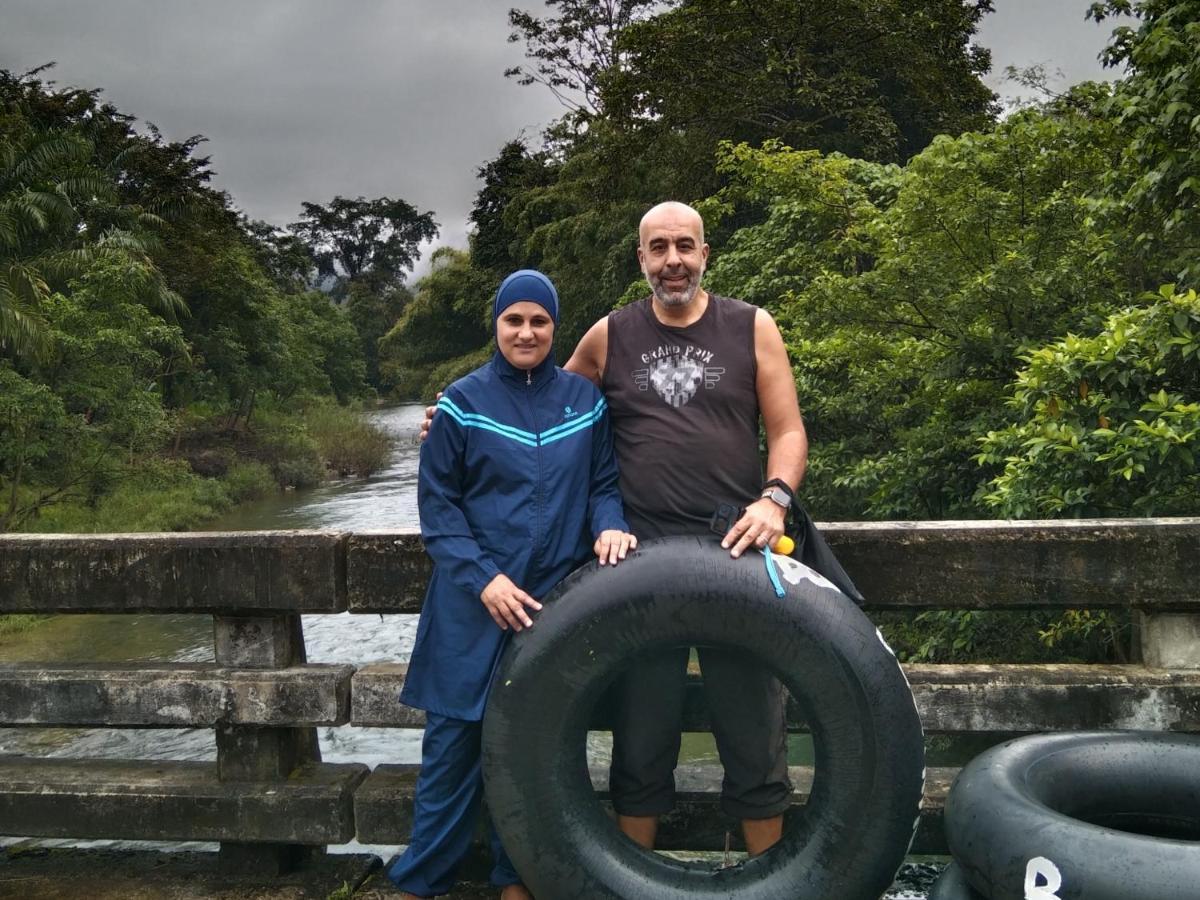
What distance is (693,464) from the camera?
237 centimetres

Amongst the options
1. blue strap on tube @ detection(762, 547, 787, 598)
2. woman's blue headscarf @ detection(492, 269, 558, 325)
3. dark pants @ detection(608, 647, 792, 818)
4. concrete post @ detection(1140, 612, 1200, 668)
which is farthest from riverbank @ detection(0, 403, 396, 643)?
concrete post @ detection(1140, 612, 1200, 668)

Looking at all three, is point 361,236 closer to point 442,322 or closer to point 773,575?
point 442,322

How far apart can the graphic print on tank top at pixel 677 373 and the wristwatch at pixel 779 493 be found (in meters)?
0.27

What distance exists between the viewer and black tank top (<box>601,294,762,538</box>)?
7.77ft

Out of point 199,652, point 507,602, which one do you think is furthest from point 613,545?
point 199,652

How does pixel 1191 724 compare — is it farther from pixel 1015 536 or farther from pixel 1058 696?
pixel 1015 536

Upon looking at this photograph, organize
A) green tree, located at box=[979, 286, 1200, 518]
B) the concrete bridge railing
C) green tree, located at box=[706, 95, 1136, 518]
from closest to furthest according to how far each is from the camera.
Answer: the concrete bridge railing → green tree, located at box=[979, 286, 1200, 518] → green tree, located at box=[706, 95, 1136, 518]

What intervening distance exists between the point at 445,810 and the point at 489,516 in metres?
0.70

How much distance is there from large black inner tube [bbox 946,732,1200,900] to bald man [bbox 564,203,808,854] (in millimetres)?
467

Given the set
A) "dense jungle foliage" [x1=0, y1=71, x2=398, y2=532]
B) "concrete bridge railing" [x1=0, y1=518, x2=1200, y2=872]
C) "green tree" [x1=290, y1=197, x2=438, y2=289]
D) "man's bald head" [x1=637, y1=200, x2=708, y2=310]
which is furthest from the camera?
"green tree" [x1=290, y1=197, x2=438, y2=289]

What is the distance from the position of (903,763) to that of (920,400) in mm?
5653

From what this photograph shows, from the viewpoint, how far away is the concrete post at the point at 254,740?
275 cm

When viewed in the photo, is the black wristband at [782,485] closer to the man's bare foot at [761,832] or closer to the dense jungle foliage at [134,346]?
the man's bare foot at [761,832]

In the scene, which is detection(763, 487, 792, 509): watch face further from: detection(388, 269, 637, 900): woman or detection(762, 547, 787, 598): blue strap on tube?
detection(388, 269, 637, 900): woman
